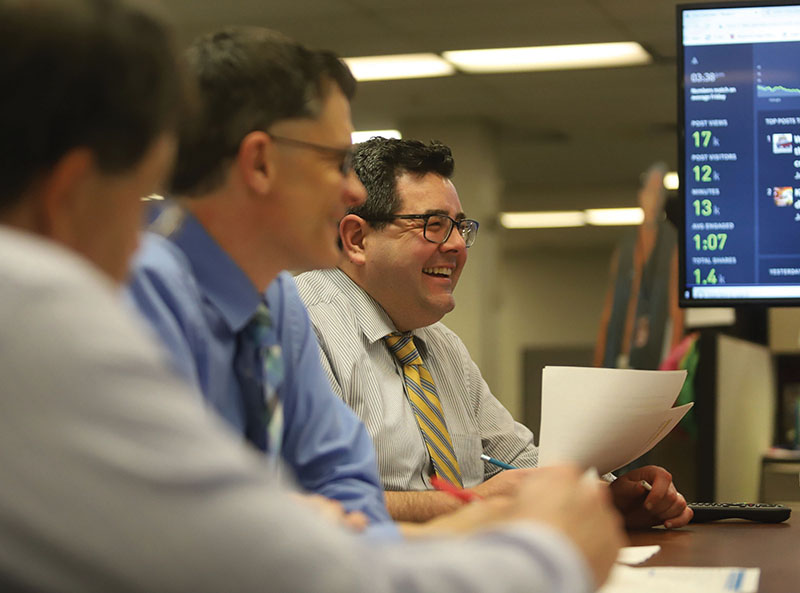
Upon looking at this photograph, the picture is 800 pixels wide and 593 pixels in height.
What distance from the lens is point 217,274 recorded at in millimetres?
1099

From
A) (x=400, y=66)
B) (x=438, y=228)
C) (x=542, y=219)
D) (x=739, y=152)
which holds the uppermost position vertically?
(x=400, y=66)

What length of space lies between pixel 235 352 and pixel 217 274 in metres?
0.09

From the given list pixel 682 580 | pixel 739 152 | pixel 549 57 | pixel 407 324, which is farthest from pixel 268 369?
pixel 549 57

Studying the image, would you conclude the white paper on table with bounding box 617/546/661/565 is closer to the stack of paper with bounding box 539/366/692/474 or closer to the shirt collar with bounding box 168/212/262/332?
the stack of paper with bounding box 539/366/692/474

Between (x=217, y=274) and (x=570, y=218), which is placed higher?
(x=570, y=218)

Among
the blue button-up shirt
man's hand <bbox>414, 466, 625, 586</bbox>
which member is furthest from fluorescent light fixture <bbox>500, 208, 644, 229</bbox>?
man's hand <bbox>414, 466, 625, 586</bbox>

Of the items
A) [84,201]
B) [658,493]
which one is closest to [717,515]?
[658,493]

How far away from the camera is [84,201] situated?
0.56 m

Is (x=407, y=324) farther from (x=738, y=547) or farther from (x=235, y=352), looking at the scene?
(x=235, y=352)

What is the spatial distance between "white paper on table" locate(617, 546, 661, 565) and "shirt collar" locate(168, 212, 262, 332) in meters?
0.54

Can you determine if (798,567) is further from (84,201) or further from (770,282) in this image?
(84,201)

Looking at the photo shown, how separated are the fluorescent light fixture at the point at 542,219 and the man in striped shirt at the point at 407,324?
907 cm

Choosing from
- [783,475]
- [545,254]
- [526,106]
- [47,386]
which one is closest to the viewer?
[47,386]

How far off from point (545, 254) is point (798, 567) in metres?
13.1
